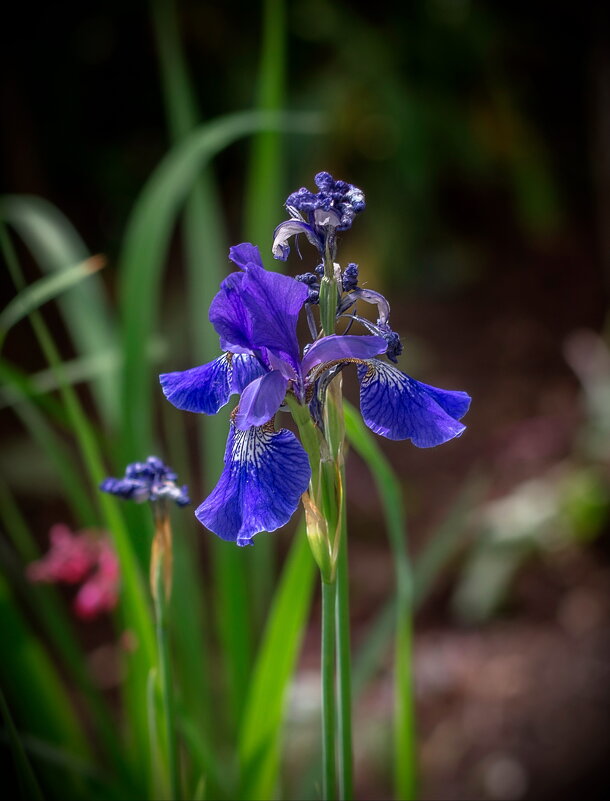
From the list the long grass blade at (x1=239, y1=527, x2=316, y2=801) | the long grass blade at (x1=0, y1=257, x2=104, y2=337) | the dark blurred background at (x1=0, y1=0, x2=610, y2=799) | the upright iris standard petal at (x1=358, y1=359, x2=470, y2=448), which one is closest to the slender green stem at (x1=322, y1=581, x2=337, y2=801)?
the upright iris standard petal at (x1=358, y1=359, x2=470, y2=448)

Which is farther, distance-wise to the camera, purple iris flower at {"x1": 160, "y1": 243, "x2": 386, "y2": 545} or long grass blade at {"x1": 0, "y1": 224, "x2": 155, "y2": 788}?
long grass blade at {"x1": 0, "y1": 224, "x2": 155, "y2": 788}

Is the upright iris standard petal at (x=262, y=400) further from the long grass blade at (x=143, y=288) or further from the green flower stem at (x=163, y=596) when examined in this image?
the long grass blade at (x=143, y=288)

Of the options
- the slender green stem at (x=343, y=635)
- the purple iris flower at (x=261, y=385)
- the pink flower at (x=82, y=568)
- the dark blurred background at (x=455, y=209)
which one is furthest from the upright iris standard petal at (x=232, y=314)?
the dark blurred background at (x=455, y=209)

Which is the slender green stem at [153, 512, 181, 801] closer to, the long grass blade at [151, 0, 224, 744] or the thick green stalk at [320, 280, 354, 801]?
the thick green stalk at [320, 280, 354, 801]

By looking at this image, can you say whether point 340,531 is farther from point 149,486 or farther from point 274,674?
point 274,674

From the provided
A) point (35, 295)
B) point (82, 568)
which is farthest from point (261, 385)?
point (82, 568)

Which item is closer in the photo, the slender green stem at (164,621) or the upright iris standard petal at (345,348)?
the upright iris standard petal at (345,348)

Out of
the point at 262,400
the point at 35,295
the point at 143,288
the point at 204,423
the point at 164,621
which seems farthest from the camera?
the point at 204,423

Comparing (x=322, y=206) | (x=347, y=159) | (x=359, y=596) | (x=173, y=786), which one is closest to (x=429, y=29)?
(x=347, y=159)
